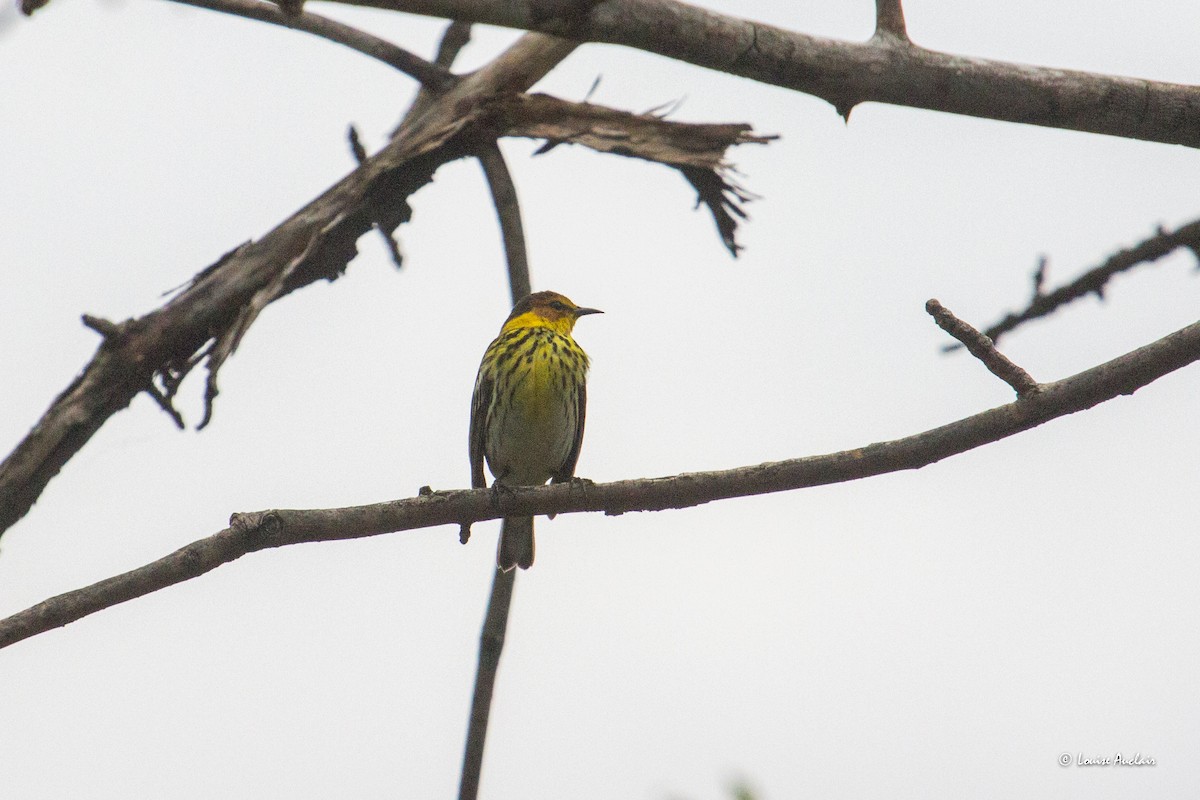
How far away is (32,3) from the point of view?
3096mm

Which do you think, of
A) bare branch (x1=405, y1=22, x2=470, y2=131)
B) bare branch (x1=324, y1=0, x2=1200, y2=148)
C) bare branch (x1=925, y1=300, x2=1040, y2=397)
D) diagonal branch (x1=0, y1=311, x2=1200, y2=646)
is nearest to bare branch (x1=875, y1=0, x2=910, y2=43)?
bare branch (x1=324, y1=0, x2=1200, y2=148)

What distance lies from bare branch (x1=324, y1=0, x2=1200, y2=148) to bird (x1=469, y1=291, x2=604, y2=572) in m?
3.10

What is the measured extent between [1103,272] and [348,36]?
291cm

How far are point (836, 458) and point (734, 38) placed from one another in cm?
112

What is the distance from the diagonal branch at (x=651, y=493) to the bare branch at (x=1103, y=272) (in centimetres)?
79

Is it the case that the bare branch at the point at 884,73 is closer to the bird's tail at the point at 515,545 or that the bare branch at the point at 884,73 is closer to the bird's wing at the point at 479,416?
the bird's tail at the point at 515,545

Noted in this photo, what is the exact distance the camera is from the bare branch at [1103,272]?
4.27m

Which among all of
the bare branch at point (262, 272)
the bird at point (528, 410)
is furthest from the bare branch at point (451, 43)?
the bird at point (528, 410)

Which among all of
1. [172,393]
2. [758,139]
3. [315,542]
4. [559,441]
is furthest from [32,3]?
[559,441]

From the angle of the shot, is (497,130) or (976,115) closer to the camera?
(976,115)

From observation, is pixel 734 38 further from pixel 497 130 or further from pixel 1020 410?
pixel 497 130

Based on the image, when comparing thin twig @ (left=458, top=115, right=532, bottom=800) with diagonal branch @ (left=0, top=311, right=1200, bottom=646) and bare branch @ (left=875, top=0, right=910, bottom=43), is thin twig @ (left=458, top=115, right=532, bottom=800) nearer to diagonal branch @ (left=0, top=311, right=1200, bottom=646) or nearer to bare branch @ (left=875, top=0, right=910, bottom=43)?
diagonal branch @ (left=0, top=311, right=1200, bottom=646)

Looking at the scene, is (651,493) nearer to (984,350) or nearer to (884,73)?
(984,350)

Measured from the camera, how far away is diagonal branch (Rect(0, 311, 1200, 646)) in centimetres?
328
